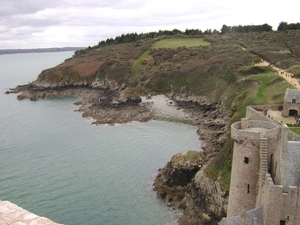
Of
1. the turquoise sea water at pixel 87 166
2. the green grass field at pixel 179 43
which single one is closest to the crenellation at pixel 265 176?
the turquoise sea water at pixel 87 166

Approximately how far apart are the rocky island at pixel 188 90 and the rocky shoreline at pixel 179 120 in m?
0.09

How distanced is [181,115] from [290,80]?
23.0 metres

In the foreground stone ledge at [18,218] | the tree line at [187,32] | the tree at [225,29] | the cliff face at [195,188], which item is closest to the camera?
the foreground stone ledge at [18,218]

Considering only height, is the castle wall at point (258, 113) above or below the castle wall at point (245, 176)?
above

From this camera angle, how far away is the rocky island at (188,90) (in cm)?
3067

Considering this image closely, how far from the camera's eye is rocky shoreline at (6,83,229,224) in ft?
92.7

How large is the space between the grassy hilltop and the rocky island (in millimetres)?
145

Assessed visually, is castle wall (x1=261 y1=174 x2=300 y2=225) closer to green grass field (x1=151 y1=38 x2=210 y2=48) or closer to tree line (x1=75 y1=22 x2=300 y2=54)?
green grass field (x1=151 y1=38 x2=210 y2=48)

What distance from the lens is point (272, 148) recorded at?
58.5ft

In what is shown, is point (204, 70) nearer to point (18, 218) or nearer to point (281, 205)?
point (281, 205)

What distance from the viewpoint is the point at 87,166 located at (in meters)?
41.7

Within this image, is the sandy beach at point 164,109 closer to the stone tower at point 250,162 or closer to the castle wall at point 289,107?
the castle wall at point 289,107

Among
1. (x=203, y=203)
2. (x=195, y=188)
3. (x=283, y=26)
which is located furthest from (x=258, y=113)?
(x=283, y=26)

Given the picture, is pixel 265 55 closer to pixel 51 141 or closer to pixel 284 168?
pixel 51 141
